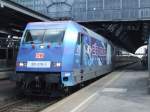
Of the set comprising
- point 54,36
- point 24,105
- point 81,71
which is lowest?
point 24,105

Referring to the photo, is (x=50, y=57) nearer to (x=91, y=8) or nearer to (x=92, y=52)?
(x=92, y=52)

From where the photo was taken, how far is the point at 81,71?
58.9 ft

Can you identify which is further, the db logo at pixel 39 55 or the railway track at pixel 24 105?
the db logo at pixel 39 55

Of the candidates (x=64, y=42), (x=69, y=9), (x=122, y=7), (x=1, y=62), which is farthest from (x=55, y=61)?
(x=69, y=9)

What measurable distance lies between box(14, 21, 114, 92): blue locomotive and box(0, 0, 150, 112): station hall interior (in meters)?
0.67

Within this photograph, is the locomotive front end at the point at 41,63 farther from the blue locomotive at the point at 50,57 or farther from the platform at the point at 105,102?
the platform at the point at 105,102

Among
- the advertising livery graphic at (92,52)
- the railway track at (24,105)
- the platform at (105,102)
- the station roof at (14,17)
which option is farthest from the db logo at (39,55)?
the station roof at (14,17)

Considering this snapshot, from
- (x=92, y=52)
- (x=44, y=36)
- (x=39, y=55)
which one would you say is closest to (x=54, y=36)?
(x=44, y=36)

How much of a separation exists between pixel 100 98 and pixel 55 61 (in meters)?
2.43

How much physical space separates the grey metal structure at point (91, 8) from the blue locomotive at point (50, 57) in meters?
44.6

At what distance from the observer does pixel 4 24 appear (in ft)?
105

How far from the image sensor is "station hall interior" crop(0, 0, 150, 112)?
13141 mm

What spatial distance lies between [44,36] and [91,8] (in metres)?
54.7

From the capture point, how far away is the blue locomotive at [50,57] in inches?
615
